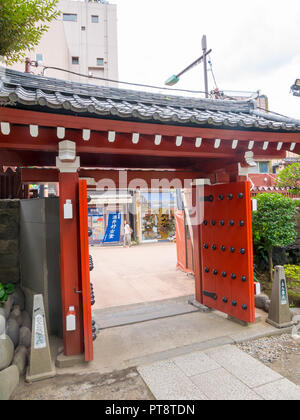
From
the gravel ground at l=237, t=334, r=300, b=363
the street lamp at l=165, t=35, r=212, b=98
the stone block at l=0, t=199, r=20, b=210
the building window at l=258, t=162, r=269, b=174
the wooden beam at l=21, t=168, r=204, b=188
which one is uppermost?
the street lamp at l=165, t=35, r=212, b=98

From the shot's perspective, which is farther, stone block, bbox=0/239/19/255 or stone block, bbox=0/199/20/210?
stone block, bbox=0/199/20/210

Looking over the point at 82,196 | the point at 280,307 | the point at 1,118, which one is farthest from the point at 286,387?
the point at 1,118

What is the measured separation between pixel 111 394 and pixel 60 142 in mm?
2978

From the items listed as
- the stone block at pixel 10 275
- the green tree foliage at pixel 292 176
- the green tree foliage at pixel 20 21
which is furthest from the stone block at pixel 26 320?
the green tree foliage at pixel 292 176

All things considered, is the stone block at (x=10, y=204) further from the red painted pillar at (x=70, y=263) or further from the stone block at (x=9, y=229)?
the red painted pillar at (x=70, y=263)

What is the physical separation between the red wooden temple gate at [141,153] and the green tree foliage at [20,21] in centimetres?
72

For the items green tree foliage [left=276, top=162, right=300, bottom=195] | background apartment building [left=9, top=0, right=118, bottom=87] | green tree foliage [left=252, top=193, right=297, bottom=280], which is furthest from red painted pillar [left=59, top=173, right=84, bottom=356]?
background apartment building [left=9, top=0, right=118, bottom=87]

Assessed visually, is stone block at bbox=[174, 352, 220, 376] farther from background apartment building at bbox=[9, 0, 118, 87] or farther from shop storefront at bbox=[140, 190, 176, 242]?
background apartment building at bbox=[9, 0, 118, 87]

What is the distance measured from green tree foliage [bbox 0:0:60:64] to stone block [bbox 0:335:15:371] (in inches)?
184

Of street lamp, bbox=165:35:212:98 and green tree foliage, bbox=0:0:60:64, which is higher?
street lamp, bbox=165:35:212:98

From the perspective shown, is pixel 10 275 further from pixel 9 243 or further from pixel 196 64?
pixel 196 64

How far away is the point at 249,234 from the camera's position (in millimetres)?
4270

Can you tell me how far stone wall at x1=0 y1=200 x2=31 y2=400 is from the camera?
3.00 m

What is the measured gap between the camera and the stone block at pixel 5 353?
3.00 m
